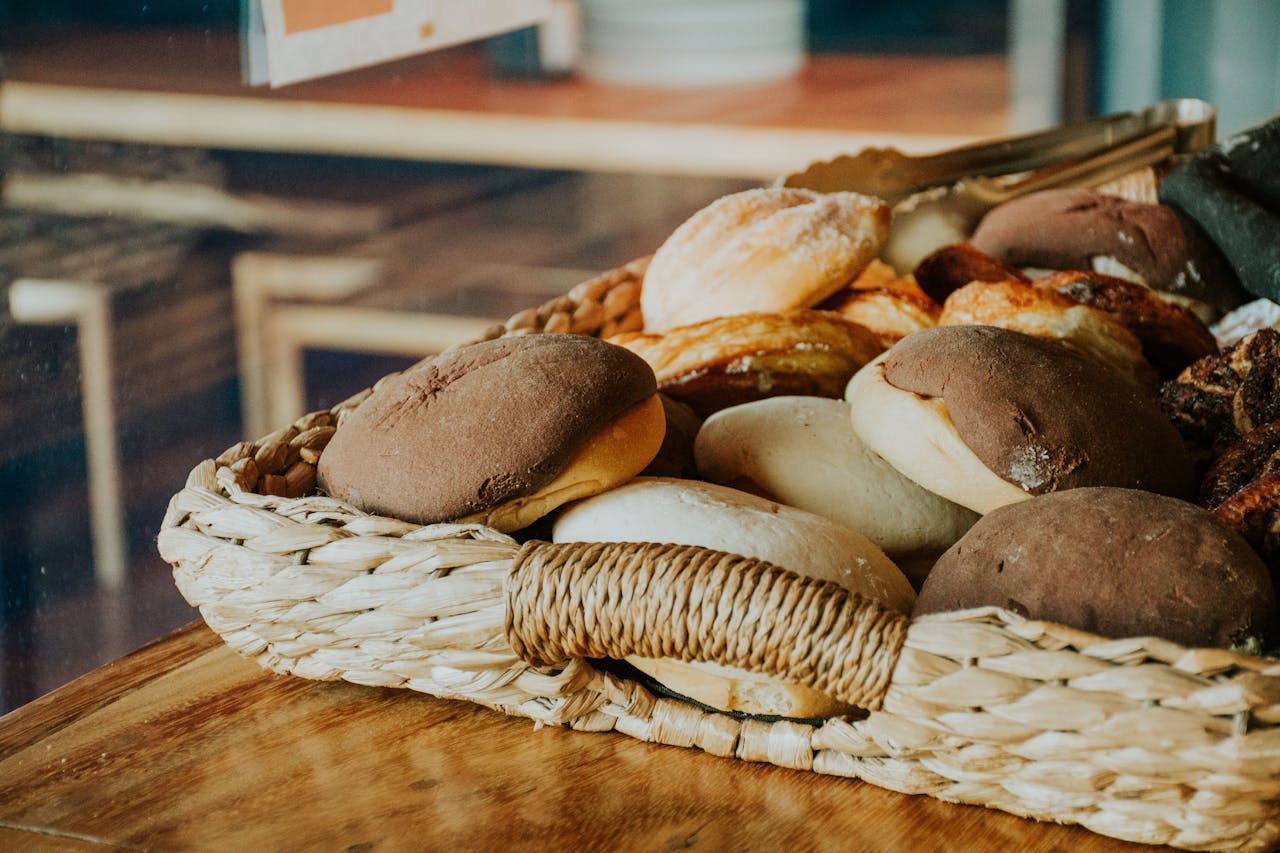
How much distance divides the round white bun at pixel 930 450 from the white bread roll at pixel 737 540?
0.21 feet

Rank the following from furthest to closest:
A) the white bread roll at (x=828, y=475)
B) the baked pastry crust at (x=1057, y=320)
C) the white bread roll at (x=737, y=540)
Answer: the baked pastry crust at (x=1057, y=320)
the white bread roll at (x=828, y=475)
the white bread roll at (x=737, y=540)

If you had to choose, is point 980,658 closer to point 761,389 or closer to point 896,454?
point 896,454

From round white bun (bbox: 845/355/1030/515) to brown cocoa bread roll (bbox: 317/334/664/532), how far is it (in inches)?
5.3

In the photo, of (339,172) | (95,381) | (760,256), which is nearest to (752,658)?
(760,256)

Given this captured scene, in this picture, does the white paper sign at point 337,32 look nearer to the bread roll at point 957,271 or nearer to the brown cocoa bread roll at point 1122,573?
the bread roll at point 957,271

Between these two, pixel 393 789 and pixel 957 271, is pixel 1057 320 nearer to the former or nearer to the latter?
pixel 957 271

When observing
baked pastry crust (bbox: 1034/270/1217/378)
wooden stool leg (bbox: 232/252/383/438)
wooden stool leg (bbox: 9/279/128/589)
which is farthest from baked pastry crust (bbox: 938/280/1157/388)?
wooden stool leg (bbox: 232/252/383/438)

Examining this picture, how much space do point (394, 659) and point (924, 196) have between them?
86cm

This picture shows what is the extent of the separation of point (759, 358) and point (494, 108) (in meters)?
2.47

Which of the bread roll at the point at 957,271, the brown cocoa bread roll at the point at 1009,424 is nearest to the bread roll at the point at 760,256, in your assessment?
the bread roll at the point at 957,271

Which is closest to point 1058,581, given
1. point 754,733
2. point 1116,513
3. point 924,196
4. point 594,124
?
point 1116,513

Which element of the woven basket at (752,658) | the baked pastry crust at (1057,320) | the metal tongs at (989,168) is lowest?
the woven basket at (752,658)

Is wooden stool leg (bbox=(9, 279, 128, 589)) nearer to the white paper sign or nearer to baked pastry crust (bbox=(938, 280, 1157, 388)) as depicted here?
the white paper sign

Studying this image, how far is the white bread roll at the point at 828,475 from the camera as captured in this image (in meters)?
0.75
